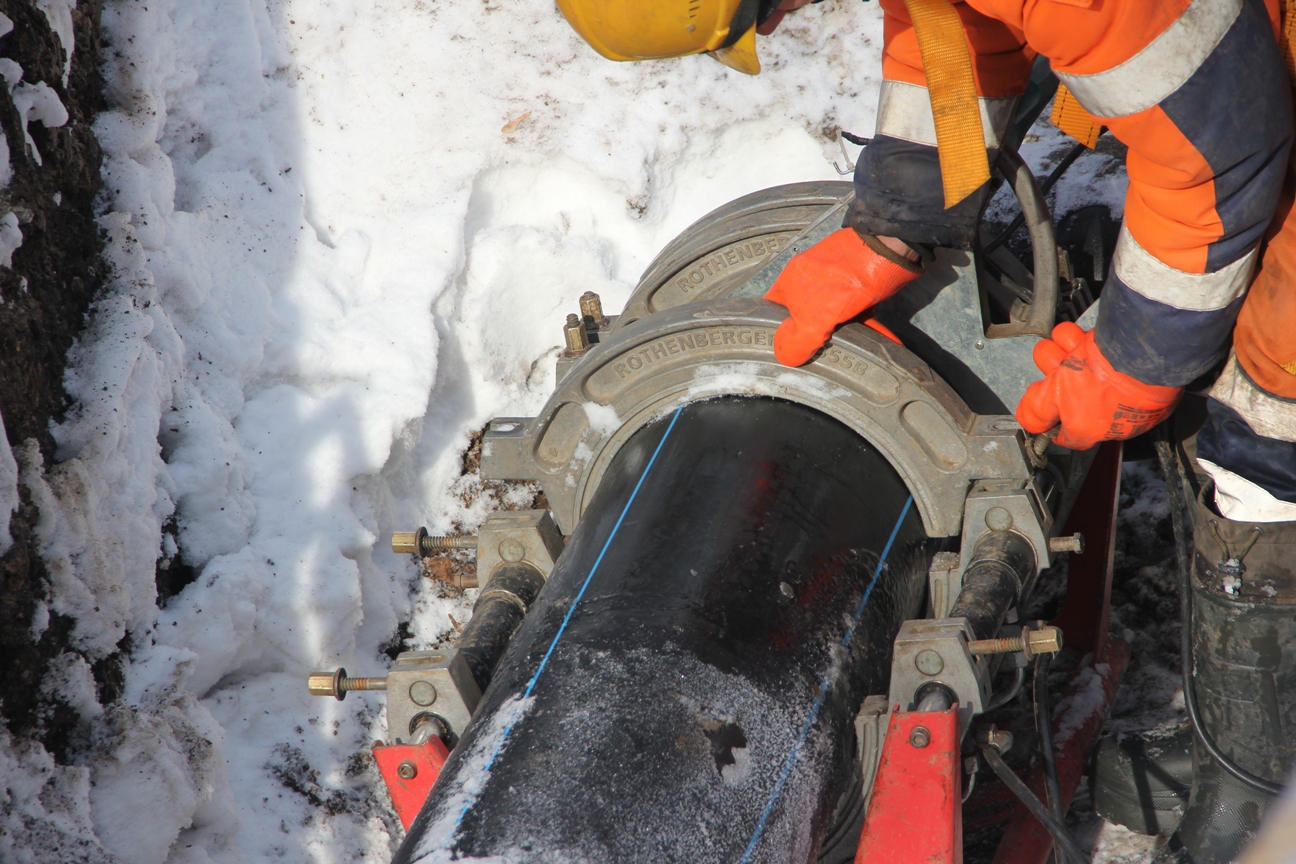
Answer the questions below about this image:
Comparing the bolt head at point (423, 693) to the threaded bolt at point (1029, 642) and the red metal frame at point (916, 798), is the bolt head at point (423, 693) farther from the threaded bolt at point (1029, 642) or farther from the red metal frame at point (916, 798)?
the threaded bolt at point (1029, 642)

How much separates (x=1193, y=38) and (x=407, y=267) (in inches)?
92.0

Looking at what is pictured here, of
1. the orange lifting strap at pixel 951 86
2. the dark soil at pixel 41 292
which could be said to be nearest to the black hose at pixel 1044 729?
the orange lifting strap at pixel 951 86

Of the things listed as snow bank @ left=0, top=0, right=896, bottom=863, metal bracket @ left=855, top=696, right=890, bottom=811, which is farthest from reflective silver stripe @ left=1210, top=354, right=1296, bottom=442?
snow bank @ left=0, top=0, right=896, bottom=863

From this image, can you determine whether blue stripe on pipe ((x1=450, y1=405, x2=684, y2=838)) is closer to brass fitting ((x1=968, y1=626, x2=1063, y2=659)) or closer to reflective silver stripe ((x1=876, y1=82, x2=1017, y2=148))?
brass fitting ((x1=968, y1=626, x2=1063, y2=659))

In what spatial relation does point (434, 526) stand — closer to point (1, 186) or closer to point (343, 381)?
point (343, 381)

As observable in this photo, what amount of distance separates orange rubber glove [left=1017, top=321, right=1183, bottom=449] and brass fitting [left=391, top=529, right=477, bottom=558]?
114cm

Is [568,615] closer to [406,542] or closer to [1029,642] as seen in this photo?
[406,542]

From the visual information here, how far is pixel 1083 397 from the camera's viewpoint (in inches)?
82.7

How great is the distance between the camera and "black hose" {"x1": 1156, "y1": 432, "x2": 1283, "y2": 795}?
231 cm

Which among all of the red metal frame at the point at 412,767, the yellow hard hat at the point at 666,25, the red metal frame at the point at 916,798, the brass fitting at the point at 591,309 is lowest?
the red metal frame at the point at 412,767

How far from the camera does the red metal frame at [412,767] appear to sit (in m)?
1.83

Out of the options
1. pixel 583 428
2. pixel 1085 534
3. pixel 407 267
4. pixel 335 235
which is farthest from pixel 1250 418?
pixel 335 235

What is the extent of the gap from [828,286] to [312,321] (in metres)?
1.73

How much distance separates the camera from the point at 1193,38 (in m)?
1.63
